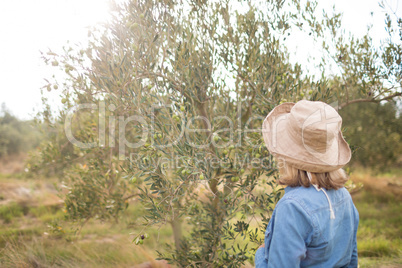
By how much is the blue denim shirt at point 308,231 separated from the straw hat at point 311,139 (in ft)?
0.61

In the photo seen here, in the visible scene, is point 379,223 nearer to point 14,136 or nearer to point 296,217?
point 296,217

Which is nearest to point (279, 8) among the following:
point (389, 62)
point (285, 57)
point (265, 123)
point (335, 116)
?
point (285, 57)

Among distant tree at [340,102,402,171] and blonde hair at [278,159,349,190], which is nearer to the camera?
blonde hair at [278,159,349,190]

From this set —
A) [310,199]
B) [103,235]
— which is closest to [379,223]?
[103,235]

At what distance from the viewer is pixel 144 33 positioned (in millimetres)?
2836

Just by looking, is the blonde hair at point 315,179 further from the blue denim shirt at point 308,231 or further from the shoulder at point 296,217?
the shoulder at point 296,217

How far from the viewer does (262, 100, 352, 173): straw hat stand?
1.86 metres

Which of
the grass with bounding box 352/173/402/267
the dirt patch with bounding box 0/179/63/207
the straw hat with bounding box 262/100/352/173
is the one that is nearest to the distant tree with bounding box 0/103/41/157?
the dirt patch with bounding box 0/179/63/207

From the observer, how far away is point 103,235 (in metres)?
7.46

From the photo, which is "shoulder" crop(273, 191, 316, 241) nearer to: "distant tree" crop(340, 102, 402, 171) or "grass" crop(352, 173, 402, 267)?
"grass" crop(352, 173, 402, 267)

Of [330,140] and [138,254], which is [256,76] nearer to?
[330,140]

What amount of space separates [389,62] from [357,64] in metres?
0.44

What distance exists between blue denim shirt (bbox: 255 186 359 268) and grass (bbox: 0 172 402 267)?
0.97 meters

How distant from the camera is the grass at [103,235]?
518cm
